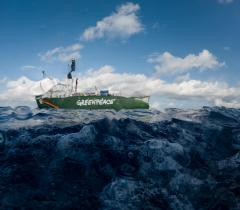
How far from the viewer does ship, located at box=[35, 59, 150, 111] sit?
43.6 metres

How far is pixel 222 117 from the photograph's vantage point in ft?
108

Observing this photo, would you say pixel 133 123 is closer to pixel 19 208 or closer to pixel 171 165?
pixel 171 165

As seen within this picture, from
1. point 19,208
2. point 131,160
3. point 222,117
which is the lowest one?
point 19,208

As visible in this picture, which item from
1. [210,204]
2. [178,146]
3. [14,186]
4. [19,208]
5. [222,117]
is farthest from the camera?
[222,117]

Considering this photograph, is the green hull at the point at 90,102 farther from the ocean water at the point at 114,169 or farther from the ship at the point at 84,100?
the ocean water at the point at 114,169

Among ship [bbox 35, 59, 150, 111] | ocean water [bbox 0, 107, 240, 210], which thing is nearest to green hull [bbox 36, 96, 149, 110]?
ship [bbox 35, 59, 150, 111]

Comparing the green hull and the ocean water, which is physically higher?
the green hull

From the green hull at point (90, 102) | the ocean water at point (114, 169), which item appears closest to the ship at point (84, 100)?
the green hull at point (90, 102)

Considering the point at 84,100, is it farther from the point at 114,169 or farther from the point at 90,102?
the point at 114,169

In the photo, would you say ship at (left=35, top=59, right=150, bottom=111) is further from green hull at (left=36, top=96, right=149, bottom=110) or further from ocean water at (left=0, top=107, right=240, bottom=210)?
ocean water at (left=0, top=107, right=240, bottom=210)

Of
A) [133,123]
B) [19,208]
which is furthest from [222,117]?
[19,208]

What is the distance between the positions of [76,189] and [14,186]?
9.80 feet

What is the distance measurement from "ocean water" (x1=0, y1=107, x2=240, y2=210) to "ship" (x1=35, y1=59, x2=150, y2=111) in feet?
68.5

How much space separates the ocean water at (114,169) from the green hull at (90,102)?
20807 mm
